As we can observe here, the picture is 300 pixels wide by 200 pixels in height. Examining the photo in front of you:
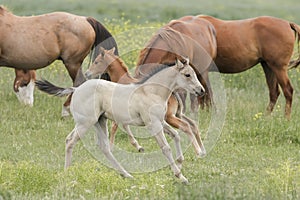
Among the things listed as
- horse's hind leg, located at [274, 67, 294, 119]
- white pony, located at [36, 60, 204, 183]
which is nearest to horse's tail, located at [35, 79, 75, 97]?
white pony, located at [36, 60, 204, 183]

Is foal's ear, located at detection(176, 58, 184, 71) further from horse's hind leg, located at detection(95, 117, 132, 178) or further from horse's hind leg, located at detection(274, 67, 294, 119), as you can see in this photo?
horse's hind leg, located at detection(274, 67, 294, 119)

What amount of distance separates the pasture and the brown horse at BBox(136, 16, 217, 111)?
1.29 feet

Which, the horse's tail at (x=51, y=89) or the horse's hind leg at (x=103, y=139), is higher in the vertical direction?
the horse's tail at (x=51, y=89)

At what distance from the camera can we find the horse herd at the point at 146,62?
823cm

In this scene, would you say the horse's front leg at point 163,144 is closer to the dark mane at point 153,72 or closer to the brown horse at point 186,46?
the dark mane at point 153,72

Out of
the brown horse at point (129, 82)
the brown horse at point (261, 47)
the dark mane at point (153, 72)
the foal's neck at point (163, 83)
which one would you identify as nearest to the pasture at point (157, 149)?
the brown horse at point (129, 82)

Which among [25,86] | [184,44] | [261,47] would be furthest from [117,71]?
[261,47]

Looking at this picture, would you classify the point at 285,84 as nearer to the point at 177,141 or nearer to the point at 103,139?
the point at 177,141

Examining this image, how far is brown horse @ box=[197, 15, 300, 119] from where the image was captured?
45.0 feet

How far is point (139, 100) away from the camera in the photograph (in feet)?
26.8

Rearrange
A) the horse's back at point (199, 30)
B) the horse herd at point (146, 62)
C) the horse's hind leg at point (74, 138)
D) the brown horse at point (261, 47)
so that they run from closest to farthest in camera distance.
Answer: the horse herd at point (146, 62), the horse's hind leg at point (74, 138), the horse's back at point (199, 30), the brown horse at point (261, 47)

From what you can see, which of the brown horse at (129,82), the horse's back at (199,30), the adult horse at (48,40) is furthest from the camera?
the adult horse at (48,40)

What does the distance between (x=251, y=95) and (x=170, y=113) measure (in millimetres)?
6044

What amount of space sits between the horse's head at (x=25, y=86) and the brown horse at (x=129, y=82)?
3.24m
